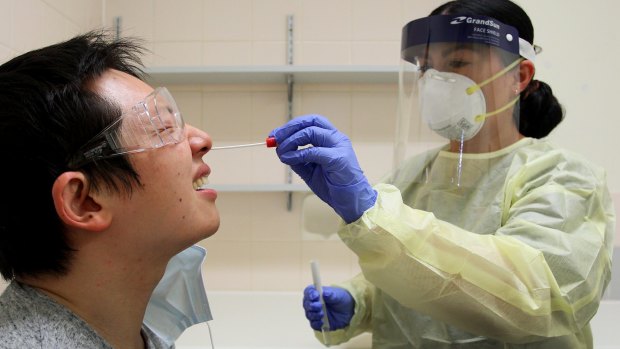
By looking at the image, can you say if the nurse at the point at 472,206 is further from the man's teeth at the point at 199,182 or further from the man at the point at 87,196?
the man at the point at 87,196

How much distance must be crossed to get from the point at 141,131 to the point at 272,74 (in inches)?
53.7

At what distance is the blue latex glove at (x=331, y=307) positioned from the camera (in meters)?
1.56

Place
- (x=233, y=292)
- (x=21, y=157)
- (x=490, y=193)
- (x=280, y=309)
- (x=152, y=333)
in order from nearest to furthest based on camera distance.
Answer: (x=21, y=157), (x=152, y=333), (x=490, y=193), (x=280, y=309), (x=233, y=292)

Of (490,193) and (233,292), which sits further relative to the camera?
(233,292)

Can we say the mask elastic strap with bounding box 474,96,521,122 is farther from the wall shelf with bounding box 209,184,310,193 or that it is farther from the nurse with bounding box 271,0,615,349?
the wall shelf with bounding box 209,184,310,193

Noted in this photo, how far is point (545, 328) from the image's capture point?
3.80ft

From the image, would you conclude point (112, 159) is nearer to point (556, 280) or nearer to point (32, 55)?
point (32, 55)

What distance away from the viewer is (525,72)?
142 cm

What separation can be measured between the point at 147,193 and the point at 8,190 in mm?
212

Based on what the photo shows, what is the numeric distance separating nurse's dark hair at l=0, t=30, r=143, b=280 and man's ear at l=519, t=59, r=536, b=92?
103cm

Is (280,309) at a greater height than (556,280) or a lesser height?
lesser

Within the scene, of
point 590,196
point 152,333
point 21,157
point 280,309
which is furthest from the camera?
point 280,309

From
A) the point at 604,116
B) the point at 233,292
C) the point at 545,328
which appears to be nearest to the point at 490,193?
the point at 545,328

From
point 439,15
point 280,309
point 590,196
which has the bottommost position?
point 280,309
